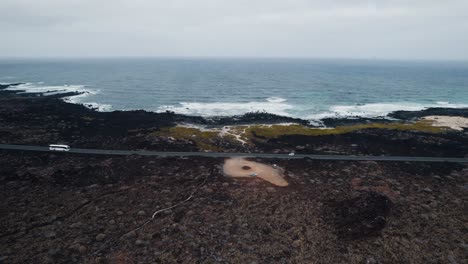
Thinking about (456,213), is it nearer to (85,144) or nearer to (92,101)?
(85,144)

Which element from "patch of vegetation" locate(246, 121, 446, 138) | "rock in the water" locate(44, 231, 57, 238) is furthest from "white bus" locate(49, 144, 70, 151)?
"patch of vegetation" locate(246, 121, 446, 138)

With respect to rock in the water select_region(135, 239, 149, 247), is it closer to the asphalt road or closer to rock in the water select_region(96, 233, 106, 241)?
rock in the water select_region(96, 233, 106, 241)

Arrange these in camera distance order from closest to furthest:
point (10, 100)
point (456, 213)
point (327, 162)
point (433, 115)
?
point (456, 213) → point (327, 162) → point (433, 115) → point (10, 100)

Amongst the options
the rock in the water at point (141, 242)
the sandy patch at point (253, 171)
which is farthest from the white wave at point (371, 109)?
the rock in the water at point (141, 242)

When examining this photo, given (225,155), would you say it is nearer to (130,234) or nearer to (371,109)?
(130,234)

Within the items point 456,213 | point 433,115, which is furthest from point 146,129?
point 433,115

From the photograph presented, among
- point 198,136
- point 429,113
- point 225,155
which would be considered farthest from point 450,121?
point 198,136

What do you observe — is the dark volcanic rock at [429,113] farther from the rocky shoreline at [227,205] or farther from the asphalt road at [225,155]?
the asphalt road at [225,155]
